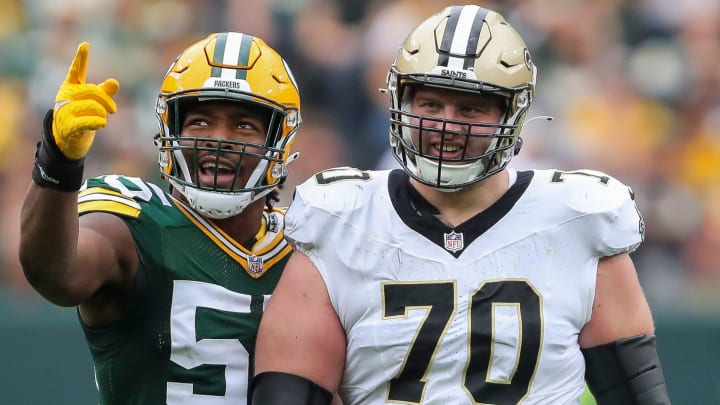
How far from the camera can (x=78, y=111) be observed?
9.21ft

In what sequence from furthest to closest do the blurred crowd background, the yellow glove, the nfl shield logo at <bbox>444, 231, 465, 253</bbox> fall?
the blurred crowd background → the nfl shield logo at <bbox>444, 231, 465, 253</bbox> → the yellow glove

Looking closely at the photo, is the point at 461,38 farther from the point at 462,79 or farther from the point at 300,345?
the point at 300,345

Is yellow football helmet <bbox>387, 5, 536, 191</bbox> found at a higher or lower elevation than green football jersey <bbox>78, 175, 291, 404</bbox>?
higher

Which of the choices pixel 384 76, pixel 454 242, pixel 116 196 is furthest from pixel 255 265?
pixel 384 76

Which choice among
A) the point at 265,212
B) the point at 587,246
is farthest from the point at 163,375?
the point at 587,246

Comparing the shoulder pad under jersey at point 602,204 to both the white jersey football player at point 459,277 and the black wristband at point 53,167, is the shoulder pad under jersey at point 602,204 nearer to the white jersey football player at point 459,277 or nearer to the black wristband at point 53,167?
the white jersey football player at point 459,277

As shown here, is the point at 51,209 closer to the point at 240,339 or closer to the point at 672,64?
the point at 240,339

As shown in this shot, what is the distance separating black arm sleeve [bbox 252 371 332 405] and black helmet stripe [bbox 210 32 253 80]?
0.81m

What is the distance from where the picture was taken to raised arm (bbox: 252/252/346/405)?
309cm

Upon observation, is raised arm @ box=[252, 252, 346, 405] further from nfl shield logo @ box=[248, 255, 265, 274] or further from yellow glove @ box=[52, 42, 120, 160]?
yellow glove @ box=[52, 42, 120, 160]

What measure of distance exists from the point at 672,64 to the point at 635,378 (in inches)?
188

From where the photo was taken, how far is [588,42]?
762 cm

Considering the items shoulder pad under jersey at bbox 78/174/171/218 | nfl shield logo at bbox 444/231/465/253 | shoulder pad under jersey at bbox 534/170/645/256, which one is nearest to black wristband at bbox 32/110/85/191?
shoulder pad under jersey at bbox 78/174/171/218

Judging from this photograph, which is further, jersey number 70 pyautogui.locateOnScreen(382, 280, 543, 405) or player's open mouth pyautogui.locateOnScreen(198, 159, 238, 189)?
player's open mouth pyautogui.locateOnScreen(198, 159, 238, 189)
